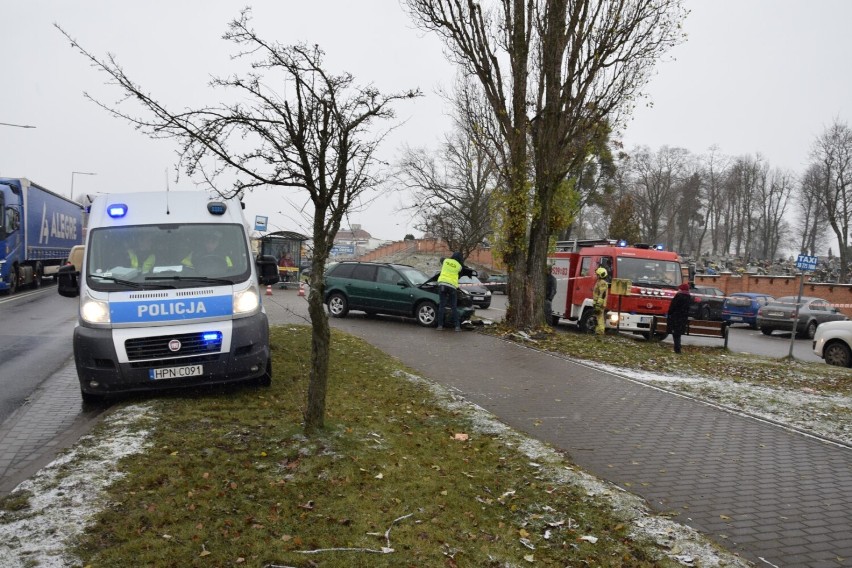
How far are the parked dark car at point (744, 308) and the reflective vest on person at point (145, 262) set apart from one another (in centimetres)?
2660

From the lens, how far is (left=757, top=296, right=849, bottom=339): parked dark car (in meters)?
25.2

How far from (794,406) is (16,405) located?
32.4ft

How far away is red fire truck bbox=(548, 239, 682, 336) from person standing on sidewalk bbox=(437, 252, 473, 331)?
428cm

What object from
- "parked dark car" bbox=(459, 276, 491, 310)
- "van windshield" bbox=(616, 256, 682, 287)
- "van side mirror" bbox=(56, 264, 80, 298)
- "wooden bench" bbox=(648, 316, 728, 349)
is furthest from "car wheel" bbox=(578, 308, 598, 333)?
"van side mirror" bbox=(56, 264, 80, 298)

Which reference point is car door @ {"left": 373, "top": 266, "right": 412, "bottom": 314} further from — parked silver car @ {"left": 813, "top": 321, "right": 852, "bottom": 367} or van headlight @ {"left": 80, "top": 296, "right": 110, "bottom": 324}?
van headlight @ {"left": 80, "top": 296, "right": 110, "bottom": 324}

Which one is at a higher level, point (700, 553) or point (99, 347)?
point (99, 347)

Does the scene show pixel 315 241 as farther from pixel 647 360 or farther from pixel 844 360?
pixel 844 360

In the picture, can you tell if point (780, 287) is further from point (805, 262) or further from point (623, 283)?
point (623, 283)

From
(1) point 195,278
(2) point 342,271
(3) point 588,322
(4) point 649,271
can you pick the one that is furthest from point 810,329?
(1) point 195,278

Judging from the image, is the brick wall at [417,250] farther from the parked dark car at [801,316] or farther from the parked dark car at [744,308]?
the parked dark car at [801,316]

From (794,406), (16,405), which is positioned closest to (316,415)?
(16,405)

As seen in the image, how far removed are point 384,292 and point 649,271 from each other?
721cm

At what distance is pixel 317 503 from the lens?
186 inches

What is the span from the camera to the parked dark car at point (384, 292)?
17891 millimetres
